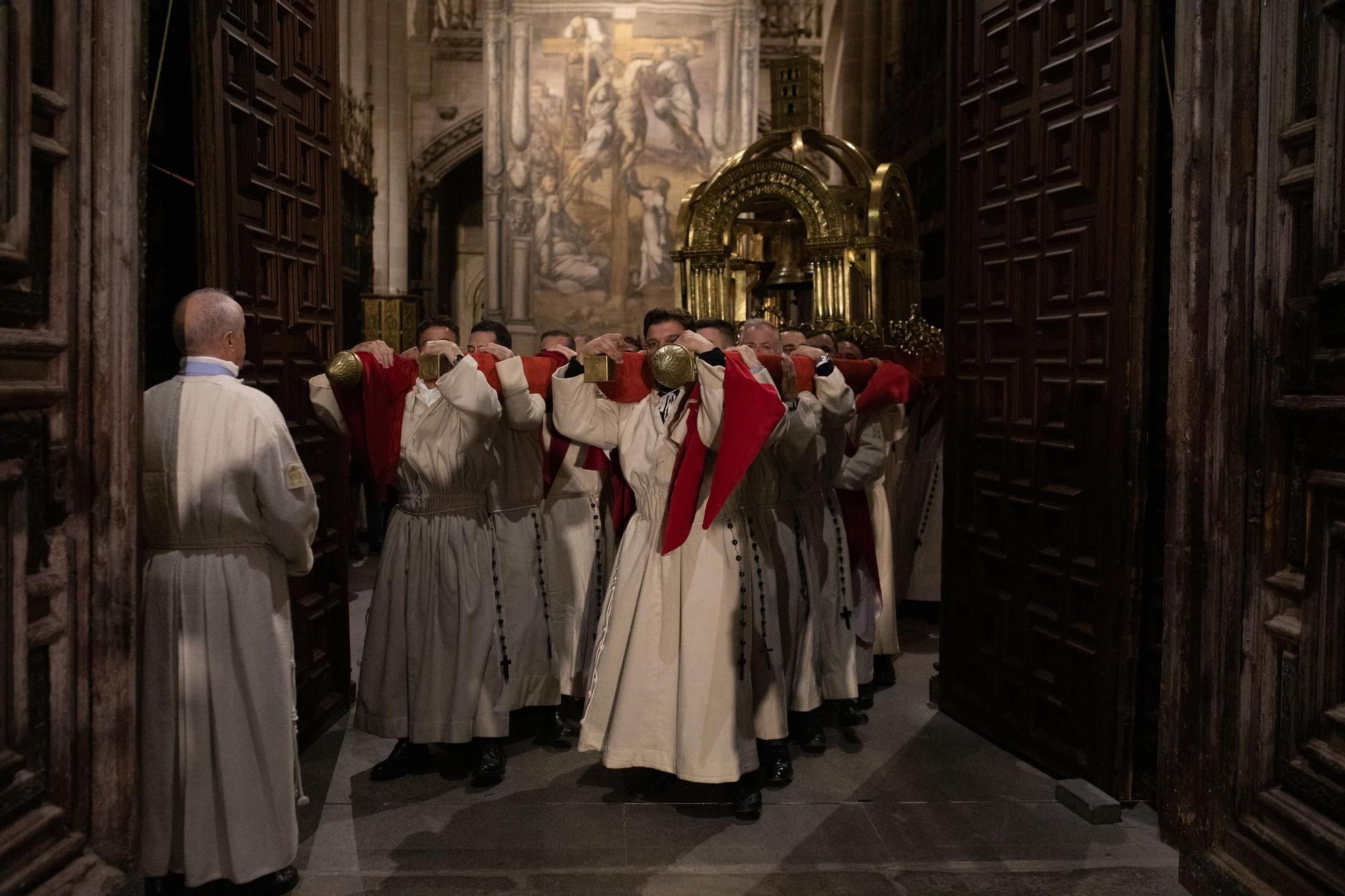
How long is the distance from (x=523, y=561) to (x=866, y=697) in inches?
73.7

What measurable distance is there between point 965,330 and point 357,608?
14.9ft

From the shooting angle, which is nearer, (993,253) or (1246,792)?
(1246,792)

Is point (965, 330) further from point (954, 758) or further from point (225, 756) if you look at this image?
point (225, 756)

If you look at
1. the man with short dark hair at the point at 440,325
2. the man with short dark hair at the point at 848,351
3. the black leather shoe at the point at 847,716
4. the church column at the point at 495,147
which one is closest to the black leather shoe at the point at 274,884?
the man with short dark hair at the point at 440,325

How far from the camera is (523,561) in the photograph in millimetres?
4711

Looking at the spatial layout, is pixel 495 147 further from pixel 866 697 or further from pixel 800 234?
pixel 866 697

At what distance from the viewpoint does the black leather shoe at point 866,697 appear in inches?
213

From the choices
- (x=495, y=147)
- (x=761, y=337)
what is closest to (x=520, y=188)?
(x=495, y=147)

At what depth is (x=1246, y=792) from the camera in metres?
3.00

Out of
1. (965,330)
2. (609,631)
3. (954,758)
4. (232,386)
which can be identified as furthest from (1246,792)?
(232,386)

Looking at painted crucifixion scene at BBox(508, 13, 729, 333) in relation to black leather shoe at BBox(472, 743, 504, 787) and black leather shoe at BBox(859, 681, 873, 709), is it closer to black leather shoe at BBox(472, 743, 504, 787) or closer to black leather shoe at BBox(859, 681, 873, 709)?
black leather shoe at BBox(859, 681, 873, 709)

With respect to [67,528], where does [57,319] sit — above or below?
above

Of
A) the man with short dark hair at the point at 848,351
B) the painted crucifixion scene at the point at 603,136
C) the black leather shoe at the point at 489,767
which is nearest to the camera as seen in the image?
the black leather shoe at the point at 489,767

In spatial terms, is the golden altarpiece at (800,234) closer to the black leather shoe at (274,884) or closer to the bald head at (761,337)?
the bald head at (761,337)
